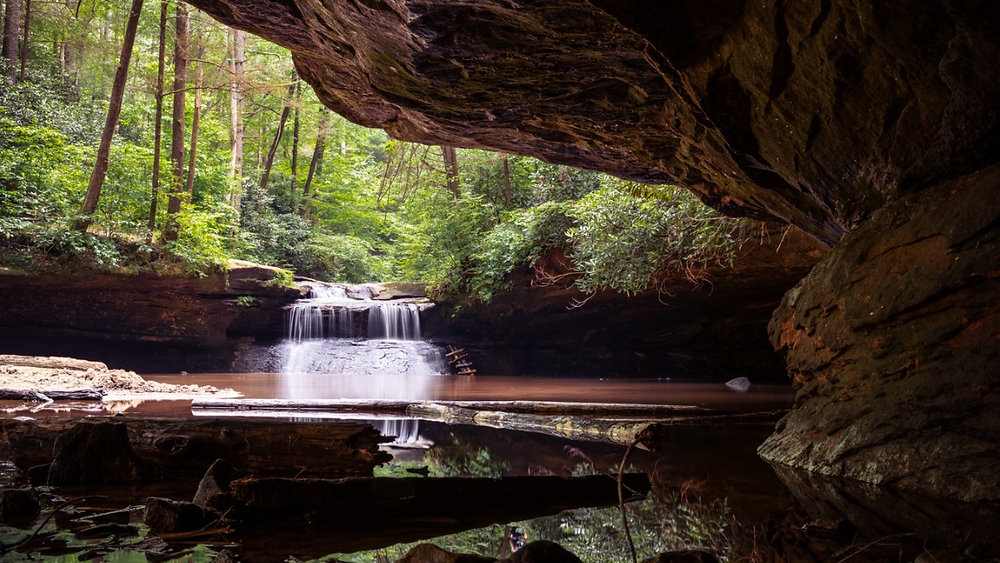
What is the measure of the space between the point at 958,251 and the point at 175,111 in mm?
16948

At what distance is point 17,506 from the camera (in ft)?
9.71

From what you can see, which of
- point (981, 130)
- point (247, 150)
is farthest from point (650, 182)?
point (247, 150)

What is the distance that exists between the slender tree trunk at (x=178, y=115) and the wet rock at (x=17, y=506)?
45.6 ft

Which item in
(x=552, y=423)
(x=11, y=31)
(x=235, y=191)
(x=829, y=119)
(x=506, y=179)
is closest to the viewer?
(x=829, y=119)

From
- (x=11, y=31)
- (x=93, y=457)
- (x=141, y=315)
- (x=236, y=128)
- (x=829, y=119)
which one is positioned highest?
(x=11, y=31)

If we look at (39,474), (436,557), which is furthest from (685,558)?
(39,474)

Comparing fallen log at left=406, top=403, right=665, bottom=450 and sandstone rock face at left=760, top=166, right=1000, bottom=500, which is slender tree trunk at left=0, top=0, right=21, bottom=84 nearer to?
fallen log at left=406, top=403, right=665, bottom=450

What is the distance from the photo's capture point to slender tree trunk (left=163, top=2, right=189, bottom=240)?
50.8 ft

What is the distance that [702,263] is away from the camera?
12.0m

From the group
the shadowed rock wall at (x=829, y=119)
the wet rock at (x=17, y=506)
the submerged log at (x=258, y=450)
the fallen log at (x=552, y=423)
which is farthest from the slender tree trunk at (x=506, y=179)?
the wet rock at (x=17, y=506)

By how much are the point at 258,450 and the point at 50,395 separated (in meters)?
5.65

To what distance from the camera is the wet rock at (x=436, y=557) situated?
216 centimetres

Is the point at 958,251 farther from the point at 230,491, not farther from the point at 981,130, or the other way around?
the point at 230,491

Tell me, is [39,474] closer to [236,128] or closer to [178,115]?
[178,115]
